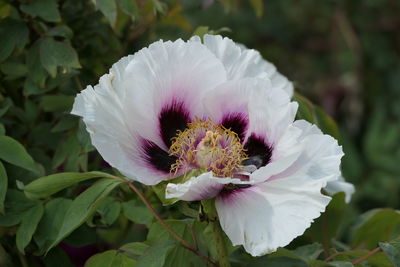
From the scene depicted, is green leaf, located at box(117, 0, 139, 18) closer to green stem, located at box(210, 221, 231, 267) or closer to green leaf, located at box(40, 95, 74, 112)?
green leaf, located at box(40, 95, 74, 112)

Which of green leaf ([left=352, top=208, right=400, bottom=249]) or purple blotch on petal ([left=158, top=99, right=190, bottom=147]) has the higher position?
purple blotch on petal ([left=158, top=99, right=190, bottom=147])

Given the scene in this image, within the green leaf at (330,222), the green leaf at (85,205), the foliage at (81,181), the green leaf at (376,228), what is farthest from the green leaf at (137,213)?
the green leaf at (376,228)

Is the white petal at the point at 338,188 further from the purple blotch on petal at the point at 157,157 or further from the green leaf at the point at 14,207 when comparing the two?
the green leaf at the point at 14,207

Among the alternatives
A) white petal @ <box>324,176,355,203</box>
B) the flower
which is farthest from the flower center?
white petal @ <box>324,176,355,203</box>

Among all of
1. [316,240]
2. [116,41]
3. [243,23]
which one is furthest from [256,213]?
[243,23]

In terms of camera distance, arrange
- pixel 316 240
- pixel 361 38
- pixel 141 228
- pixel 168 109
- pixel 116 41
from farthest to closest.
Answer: pixel 361 38, pixel 141 228, pixel 116 41, pixel 316 240, pixel 168 109

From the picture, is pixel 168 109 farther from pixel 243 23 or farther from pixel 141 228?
pixel 243 23

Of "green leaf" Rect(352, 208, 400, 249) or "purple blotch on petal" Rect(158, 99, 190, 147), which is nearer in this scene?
"purple blotch on petal" Rect(158, 99, 190, 147)
